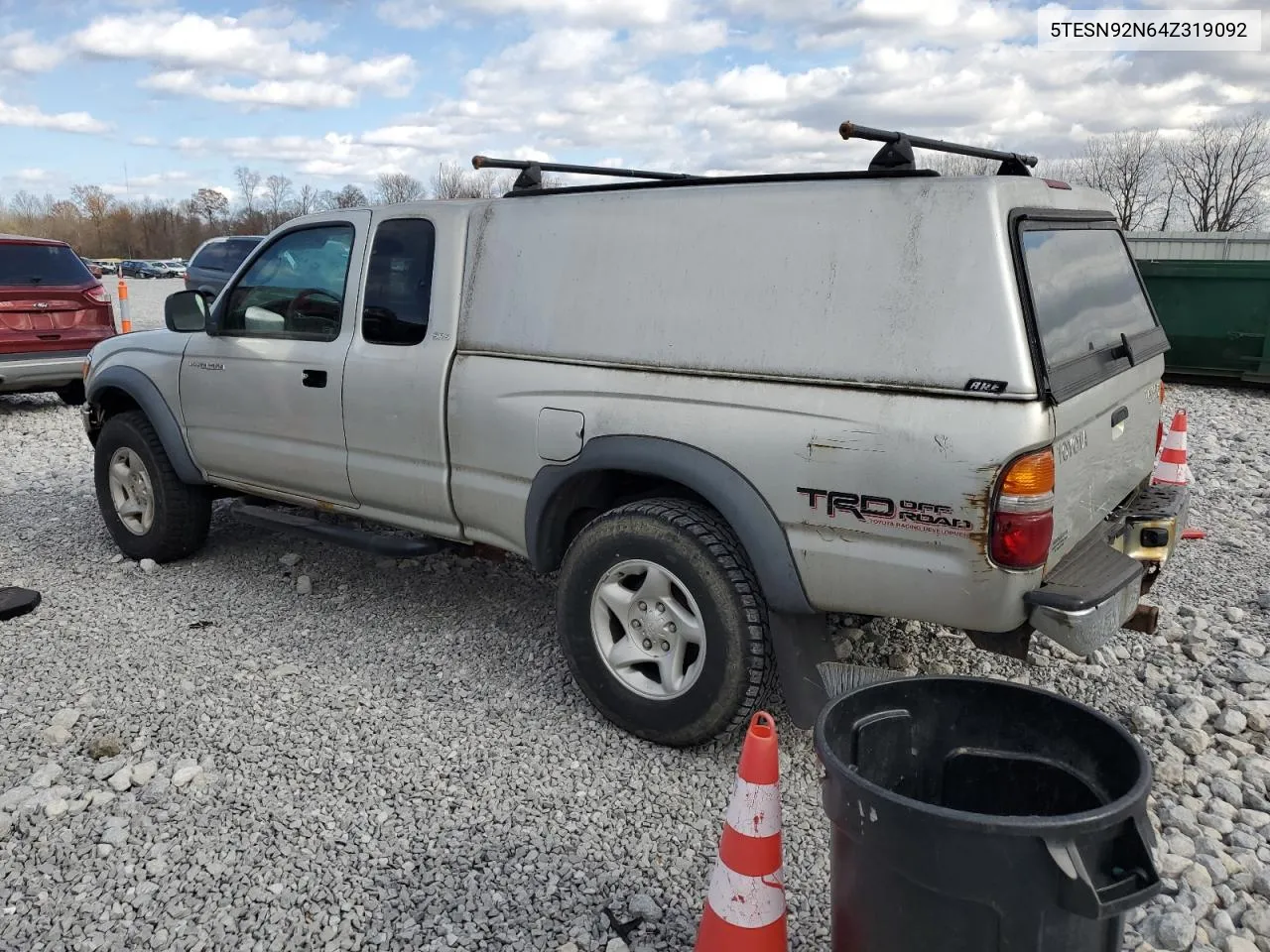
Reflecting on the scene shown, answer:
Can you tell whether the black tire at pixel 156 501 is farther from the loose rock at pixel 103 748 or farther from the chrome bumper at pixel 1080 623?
the chrome bumper at pixel 1080 623

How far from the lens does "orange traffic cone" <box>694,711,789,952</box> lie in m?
2.32

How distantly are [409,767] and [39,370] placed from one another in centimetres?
838

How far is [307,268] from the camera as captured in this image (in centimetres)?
474

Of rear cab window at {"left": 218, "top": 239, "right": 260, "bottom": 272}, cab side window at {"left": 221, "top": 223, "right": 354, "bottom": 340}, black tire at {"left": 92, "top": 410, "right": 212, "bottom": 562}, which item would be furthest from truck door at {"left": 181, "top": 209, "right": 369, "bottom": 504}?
rear cab window at {"left": 218, "top": 239, "right": 260, "bottom": 272}

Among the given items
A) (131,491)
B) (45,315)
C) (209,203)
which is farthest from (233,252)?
(209,203)

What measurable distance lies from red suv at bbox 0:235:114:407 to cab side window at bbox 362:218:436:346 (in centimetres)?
720

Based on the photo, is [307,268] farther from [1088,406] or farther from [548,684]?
[1088,406]

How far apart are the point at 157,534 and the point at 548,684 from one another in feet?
8.83

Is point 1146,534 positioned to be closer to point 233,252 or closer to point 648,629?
point 648,629

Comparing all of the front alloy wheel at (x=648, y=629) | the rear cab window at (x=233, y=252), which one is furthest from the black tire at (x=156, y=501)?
the rear cab window at (x=233, y=252)

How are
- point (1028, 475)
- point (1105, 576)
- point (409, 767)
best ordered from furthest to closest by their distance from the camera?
point (409, 767) → point (1105, 576) → point (1028, 475)

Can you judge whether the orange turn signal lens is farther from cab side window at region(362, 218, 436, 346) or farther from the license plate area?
cab side window at region(362, 218, 436, 346)

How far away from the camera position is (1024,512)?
2.82 metres

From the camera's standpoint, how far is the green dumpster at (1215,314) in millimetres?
11578
